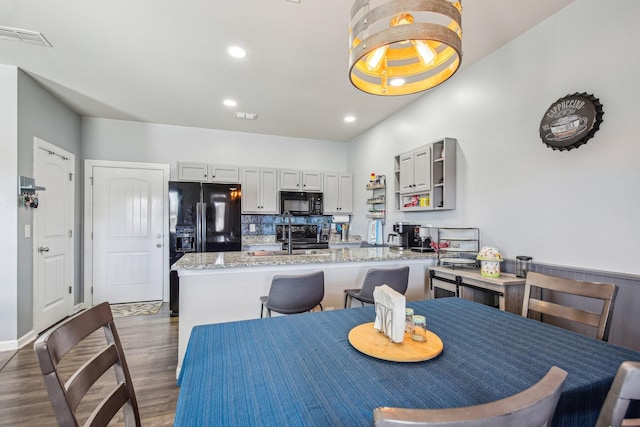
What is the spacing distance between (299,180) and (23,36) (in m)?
3.58

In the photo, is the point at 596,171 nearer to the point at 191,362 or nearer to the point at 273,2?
the point at 273,2

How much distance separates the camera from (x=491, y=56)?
2.79 m

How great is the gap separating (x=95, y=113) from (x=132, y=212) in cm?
149

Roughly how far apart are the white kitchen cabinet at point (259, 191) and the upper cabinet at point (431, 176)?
7.35 ft

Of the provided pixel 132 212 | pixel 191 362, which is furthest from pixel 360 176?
pixel 191 362

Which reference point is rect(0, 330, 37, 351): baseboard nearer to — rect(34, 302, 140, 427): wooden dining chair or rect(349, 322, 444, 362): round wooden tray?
rect(34, 302, 140, 427): wooden dining chair

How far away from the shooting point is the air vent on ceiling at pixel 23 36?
7.74 feet

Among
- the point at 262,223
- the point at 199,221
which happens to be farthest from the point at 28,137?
the point at 262,223

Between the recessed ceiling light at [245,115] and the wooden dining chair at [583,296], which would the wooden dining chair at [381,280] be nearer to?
the wooden dining chair at [583,296]

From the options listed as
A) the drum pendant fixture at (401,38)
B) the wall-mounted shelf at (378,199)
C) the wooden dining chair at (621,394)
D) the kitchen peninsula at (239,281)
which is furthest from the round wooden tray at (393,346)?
the wall-mounted shelf at (378,199)

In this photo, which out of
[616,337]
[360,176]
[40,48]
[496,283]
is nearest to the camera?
[616,337]

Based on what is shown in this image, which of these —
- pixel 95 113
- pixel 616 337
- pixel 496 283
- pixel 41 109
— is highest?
pixel 95 113

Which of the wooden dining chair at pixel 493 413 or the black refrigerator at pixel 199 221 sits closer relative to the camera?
the wooden dining chair at pixel 493 413

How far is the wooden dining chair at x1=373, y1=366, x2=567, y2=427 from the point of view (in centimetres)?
44
